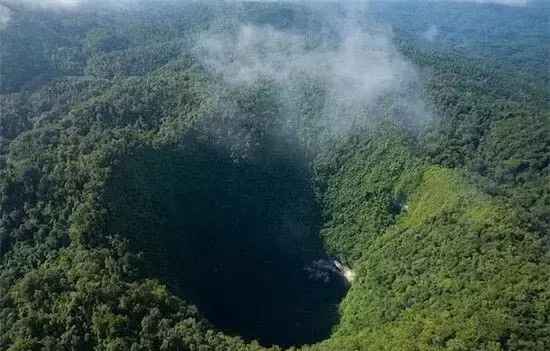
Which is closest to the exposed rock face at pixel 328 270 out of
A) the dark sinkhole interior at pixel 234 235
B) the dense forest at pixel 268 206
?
the dark sinkhole interior at pixel 234 235

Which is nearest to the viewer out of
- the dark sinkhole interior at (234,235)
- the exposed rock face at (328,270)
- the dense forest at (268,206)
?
the dense forest at (268,206)

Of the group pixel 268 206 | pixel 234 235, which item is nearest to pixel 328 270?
pixel 268 206

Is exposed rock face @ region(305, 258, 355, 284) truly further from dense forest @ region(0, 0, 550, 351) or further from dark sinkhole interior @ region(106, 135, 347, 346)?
dense forest @ region(0, 0, 550, 351)

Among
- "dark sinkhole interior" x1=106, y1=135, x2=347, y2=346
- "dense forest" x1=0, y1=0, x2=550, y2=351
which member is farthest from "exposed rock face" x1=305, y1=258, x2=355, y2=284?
"dense forest" x1=0, y1=0, x2=550, y2=351

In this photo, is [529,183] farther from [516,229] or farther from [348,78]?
[348,78]

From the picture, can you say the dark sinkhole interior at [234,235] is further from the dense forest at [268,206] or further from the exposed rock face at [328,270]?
the dense forest at [268,206]

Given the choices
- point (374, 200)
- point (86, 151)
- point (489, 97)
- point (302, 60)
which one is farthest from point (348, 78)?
point (86, 151)
